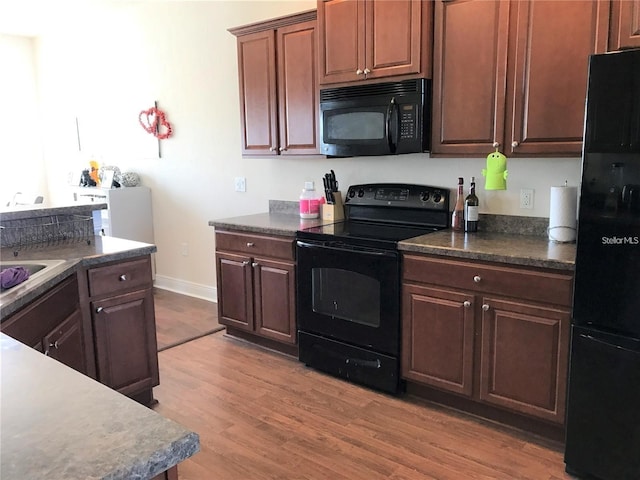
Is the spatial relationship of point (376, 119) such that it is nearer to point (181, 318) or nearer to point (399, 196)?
point (399, 196)

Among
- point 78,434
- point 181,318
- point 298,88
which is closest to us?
point 78,434

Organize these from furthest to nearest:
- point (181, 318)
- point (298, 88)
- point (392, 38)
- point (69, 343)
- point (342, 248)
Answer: point (181, 318) → point (298, 88) → point (342, 248) → point (392, 38) → point (69, 343)

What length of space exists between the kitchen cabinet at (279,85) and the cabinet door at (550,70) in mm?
1288

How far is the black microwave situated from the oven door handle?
0.57m

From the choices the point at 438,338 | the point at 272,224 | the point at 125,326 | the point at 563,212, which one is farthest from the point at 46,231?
the point at 563,212

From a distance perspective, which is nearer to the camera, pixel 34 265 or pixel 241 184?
pixel 34 265

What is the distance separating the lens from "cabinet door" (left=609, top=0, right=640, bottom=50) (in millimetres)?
2189

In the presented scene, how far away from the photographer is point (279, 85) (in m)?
3.57

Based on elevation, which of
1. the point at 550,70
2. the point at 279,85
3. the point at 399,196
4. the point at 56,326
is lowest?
the point at 56,326

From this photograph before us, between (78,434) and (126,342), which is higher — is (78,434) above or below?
above

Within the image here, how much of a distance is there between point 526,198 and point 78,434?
2603 millimetres

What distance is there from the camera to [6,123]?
6.62m

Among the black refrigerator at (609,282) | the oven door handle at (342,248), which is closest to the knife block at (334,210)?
the oven door handle at (342,248)

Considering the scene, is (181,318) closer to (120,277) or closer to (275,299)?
(275,299)
